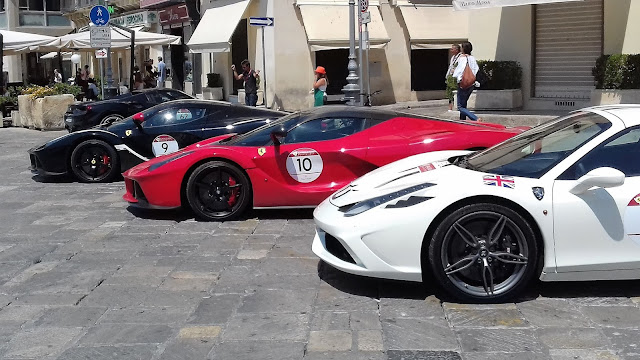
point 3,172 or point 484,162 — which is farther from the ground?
point 484,162

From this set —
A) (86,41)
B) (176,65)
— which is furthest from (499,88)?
(176,65)

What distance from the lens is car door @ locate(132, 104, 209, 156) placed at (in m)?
10.1

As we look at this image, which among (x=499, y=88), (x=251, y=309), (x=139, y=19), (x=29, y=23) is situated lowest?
(x=251, y=309)

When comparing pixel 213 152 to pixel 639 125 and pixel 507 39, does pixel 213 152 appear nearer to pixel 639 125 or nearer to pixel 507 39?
pixel 639 125

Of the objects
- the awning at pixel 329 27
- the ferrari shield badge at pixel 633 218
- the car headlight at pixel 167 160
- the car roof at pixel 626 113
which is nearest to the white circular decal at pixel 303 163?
the car headlight at pixel 167 160

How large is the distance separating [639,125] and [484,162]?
1029 mm

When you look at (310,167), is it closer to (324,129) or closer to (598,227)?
(324,129)

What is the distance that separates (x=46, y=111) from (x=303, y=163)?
1338 cm

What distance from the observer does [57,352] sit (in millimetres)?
4141

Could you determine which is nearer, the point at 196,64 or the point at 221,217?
the point at 221,217

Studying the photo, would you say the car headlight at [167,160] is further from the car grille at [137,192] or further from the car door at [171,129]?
the car door at [171,129]

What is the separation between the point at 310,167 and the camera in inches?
293

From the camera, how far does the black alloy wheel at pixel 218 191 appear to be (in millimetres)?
7402

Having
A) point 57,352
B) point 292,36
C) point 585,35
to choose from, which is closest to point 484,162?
point 57,352
